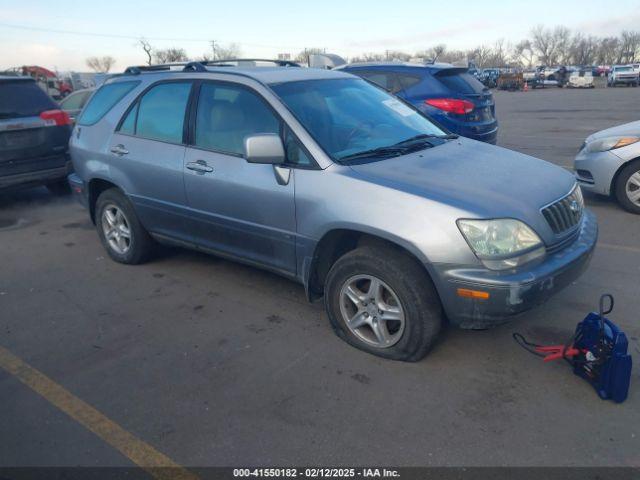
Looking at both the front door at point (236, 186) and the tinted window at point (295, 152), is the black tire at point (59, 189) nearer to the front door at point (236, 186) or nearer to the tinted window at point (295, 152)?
the front door at point (236, 186)

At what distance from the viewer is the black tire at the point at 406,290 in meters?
3.17

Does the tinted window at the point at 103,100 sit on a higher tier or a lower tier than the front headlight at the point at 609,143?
higher

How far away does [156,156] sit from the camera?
4535mm

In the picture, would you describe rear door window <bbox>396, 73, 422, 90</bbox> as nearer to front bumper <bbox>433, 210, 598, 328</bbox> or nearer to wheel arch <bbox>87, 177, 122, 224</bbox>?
wheel arch <bbox>87, 177, 122, 224</bbox>

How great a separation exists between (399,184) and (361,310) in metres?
0.85

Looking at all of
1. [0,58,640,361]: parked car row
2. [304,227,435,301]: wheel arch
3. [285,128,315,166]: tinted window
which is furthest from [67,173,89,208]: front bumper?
[304,227,435,301]: wheel arch

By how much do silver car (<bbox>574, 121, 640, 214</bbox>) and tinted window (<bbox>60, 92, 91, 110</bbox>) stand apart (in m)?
9.21

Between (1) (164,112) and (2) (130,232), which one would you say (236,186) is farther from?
(2) (130,232)

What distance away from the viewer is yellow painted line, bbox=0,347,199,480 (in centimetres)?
259

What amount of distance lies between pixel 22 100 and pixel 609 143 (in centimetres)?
755

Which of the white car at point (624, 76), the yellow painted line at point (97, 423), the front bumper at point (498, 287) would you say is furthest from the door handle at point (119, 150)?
the white car at point (624, 76)

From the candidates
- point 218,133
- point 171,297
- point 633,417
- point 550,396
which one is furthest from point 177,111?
point 633,417

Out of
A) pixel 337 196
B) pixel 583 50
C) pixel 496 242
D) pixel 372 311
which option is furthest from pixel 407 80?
pixel 583 50

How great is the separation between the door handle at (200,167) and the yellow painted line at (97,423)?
1779mm
